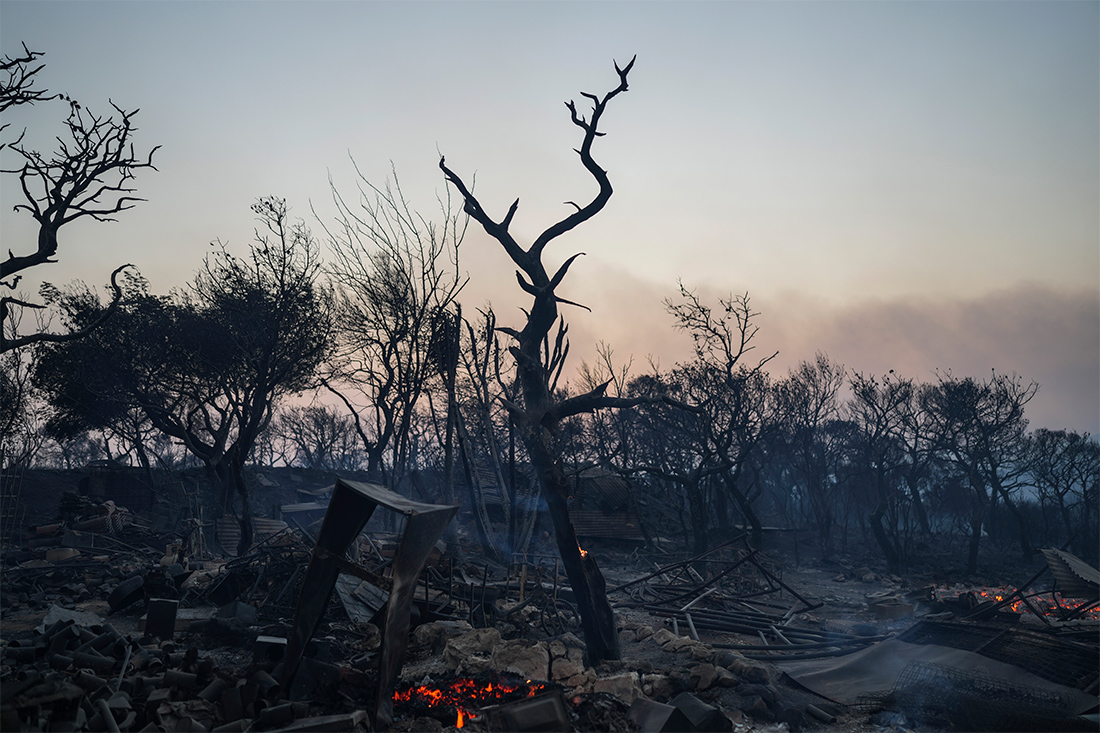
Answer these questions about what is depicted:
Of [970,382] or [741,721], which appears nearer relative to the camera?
[741,721]

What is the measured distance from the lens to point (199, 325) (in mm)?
20625

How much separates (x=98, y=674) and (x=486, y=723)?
179 inches

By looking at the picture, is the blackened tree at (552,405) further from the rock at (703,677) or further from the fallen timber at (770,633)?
the fallen timber at (770,633)

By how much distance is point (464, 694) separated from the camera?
6875 mm

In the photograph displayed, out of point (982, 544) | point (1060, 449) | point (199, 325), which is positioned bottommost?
point (982, 544)

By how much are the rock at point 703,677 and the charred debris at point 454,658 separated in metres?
0.03

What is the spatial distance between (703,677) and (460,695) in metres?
3.26

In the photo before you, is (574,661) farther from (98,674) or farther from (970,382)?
(970,382)

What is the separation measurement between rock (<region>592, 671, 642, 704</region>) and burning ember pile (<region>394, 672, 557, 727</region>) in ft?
2.36

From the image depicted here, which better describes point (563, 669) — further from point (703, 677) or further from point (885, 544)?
point (885, 544)

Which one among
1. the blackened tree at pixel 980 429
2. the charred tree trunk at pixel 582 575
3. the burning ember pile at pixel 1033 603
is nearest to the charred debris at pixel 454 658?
the burning ember pile at pixel 1033 603

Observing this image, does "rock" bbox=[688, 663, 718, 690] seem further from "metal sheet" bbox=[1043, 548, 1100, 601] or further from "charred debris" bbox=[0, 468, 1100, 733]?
"metal sheet" bbox=[1043, 548, 1100, 601]

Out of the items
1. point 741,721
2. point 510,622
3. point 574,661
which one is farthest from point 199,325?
point 741,721

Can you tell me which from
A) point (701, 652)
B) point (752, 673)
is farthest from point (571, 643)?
point (752, 673)
